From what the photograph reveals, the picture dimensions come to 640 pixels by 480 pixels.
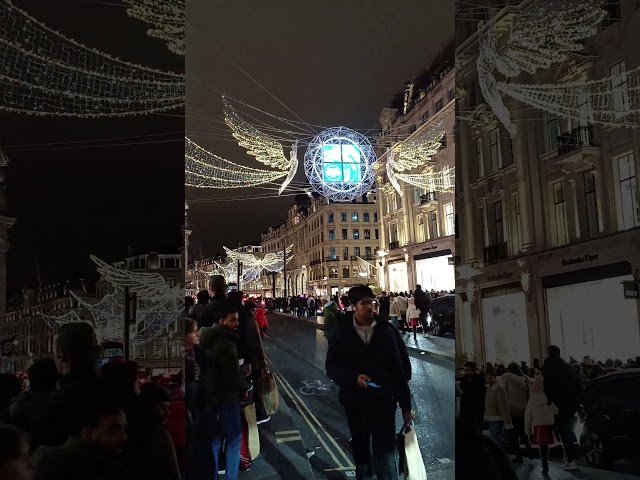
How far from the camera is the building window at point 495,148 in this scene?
215 centimetres

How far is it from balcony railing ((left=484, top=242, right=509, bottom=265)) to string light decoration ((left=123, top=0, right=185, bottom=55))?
60.4 inches

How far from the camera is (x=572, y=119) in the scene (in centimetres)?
208

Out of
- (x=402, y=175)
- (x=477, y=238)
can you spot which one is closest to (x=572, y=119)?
(x=477, y=238)

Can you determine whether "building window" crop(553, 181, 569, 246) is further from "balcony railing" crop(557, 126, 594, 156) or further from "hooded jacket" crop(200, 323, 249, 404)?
"hooded jacket" crop(200, 323, 249, 404)

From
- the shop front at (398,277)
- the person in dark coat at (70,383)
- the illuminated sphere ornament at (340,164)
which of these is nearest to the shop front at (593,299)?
the shop front at (398,277)

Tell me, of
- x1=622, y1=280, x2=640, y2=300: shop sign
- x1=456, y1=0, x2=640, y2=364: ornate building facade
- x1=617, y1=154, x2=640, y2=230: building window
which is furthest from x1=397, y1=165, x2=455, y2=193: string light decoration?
x1=622, y1=280, x2=640, y2=300: shop sign

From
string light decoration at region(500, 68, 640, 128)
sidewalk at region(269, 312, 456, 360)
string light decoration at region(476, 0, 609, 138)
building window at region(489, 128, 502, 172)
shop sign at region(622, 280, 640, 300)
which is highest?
string light decoration at region(476, 0, 609, 138)

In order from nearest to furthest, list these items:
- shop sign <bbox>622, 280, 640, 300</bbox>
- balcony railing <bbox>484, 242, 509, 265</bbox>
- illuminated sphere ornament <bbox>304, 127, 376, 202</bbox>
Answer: illuminated sphere ornament <bbox>304, 127, 376, 202</bbox> → shop sign <bbox>622, 280, 640, 300</bbox> → balcony railing <bbox>484, 242, 509, 265</bbox>

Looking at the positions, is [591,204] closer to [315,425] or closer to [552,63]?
[552,63]

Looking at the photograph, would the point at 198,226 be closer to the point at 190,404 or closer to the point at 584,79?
the point at 190,404

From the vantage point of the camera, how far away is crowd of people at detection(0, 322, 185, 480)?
1216 millimetres

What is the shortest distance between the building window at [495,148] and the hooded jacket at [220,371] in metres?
1.46

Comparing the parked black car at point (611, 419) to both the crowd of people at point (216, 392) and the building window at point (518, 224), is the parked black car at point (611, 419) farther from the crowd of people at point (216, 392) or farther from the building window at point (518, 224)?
the crowd of people at point (216, 392)

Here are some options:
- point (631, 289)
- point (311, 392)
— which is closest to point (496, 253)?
point (631, 289)
